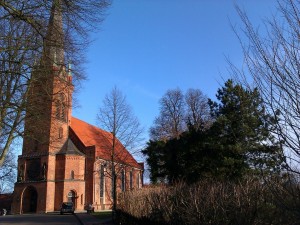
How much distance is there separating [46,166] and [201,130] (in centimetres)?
3212

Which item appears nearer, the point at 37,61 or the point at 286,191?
the point at 286,191

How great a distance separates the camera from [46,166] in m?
50.8

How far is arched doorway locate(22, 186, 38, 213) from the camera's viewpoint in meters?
50.8

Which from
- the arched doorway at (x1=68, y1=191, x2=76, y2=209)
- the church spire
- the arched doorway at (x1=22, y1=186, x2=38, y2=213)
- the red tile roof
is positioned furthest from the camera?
the red tile roof

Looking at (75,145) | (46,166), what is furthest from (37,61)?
(75,145)

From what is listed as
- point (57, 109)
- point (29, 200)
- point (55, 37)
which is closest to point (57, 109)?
point (57, 109)

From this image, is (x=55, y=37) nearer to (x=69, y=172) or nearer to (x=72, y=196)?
(x=69, y=172)

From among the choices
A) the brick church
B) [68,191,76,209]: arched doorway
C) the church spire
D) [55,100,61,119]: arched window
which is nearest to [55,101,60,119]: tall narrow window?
[55,100,61,119]: arched window

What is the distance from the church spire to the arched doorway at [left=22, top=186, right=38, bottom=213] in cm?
4136

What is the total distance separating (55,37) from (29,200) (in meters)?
44.0

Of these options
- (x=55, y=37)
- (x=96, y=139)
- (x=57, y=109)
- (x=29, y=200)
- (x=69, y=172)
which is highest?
(x=96, y=139)

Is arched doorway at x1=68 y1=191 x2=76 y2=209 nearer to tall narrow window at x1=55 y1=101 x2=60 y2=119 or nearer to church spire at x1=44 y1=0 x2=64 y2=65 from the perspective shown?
tall narrow window at x1=55 y1=101 x2=60 y2=119

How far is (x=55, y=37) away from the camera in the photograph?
39.1ft

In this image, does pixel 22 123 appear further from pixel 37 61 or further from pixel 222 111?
pixel 222 111
